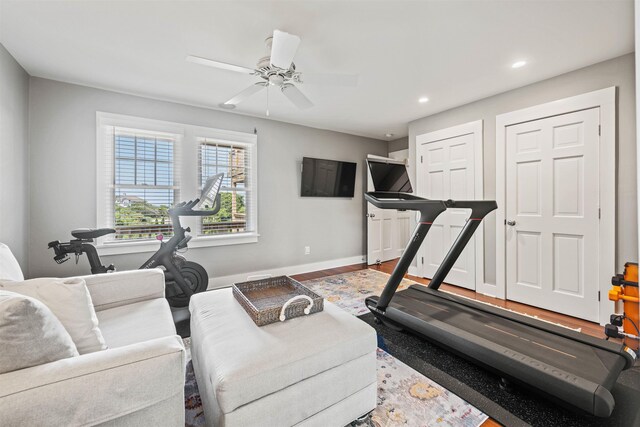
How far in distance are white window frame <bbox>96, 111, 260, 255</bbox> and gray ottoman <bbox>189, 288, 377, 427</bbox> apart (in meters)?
2.16

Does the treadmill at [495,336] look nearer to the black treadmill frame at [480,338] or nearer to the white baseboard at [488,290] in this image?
the black treadmill frame at [480,338]

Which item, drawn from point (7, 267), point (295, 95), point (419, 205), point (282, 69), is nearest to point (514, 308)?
point (419, 205)

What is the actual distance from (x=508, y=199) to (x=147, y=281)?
3.79 meters

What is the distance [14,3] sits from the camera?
1773 mm

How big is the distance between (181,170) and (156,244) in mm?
972

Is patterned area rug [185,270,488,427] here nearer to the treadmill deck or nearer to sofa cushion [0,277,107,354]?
the treadmill deck

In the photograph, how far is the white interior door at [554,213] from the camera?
266 cm

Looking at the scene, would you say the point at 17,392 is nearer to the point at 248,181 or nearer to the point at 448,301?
the point at 448,301

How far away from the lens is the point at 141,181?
3.25 metres

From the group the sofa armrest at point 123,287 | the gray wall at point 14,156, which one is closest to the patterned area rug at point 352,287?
the sofa armrest at point 123,287

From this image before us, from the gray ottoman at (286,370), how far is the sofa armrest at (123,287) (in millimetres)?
639

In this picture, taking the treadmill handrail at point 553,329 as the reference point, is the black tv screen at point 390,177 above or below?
above

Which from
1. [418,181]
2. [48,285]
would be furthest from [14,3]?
[418,181]

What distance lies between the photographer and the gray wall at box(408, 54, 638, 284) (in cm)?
242
